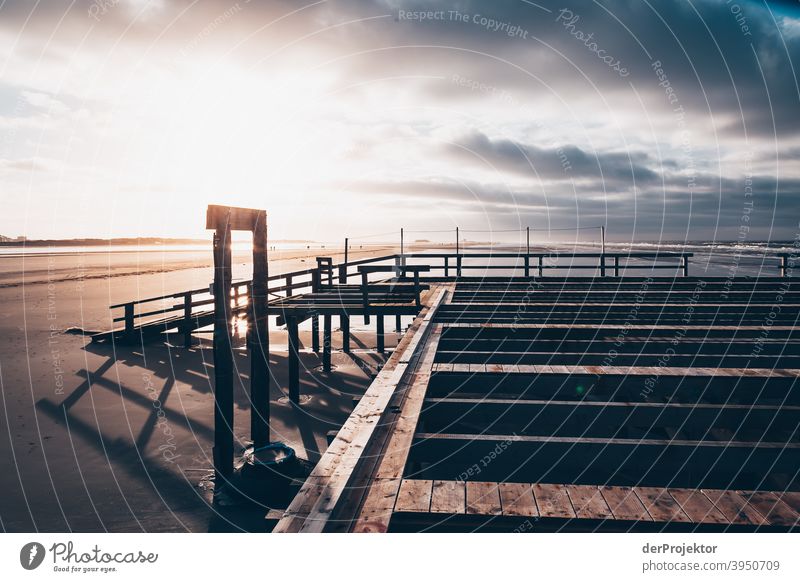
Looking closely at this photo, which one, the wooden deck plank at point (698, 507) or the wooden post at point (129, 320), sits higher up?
the wooden deck plank at point (698, 507)

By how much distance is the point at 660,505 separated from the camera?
3367 mm

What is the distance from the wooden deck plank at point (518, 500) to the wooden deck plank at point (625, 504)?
0.50m

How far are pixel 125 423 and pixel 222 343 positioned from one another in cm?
377

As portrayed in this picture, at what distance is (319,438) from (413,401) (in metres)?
5.79

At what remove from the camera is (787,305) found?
10.4 metres

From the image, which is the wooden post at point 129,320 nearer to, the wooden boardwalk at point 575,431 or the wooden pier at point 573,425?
the wooden pier at point 573,425

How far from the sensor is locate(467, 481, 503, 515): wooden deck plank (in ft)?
10.8

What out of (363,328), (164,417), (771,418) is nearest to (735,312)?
(771,418)

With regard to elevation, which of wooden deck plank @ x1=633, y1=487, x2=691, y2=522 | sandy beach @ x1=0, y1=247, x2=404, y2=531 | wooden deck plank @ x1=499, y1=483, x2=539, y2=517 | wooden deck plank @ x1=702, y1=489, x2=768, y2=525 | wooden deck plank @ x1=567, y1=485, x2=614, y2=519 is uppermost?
wooden deck plank @ x1=499, y1=483, x2=539, y2=517

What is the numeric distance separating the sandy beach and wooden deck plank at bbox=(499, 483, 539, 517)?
187 inches
